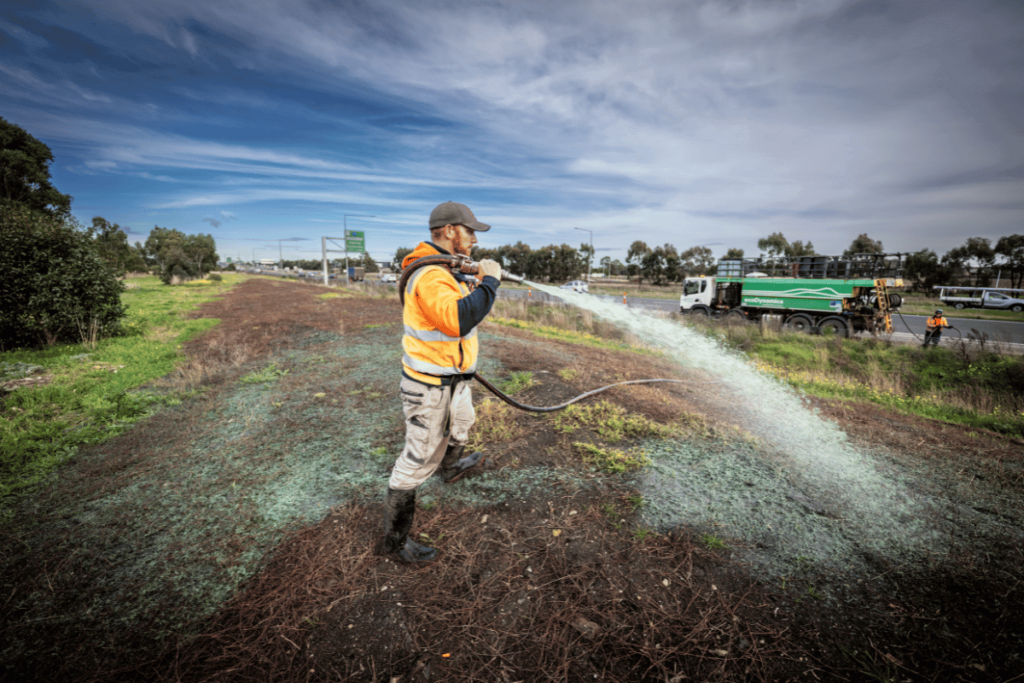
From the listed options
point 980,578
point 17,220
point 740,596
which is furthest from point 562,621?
point 17,220

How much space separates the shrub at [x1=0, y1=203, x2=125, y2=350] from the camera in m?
8.66

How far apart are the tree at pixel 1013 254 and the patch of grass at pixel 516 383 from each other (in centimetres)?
5479

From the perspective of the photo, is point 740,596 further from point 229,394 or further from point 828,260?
point 828,260

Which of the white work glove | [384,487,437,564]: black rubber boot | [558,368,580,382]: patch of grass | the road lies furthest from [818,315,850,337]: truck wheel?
Result: [384,487,437,564]: black rubber boot

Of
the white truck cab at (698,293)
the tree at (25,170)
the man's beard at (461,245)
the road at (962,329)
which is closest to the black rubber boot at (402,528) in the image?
the man's beard at (461,245)

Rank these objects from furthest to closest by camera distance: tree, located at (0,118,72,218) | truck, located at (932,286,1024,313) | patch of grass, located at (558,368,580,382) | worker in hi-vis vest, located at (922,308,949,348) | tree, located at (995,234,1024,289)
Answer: tree, located at (995,234,1024,289), truck, located at (932,286,1024,313), tree, located at (0,118,72,218), worker in hi-vis vest, located at (922,308,949,348), patch of grass, located at (558,368,580,382)

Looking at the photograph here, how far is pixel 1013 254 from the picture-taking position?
1394 inches

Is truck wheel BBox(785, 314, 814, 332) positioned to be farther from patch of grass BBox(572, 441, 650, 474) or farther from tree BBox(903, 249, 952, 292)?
tree BBox(903, 249, 952, 292)

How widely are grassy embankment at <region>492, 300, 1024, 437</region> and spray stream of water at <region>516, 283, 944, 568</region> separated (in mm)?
4040

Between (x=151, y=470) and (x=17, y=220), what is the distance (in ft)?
32.5

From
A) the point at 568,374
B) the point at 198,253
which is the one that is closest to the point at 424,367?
the point at 568,374

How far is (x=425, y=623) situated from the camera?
2416 millimetres

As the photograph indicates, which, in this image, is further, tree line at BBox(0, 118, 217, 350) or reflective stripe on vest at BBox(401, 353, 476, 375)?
tree line at BBox(0, 118, 217, 350)

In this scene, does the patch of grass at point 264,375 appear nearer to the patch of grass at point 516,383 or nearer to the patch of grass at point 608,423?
the patch of grass at point 516,383
